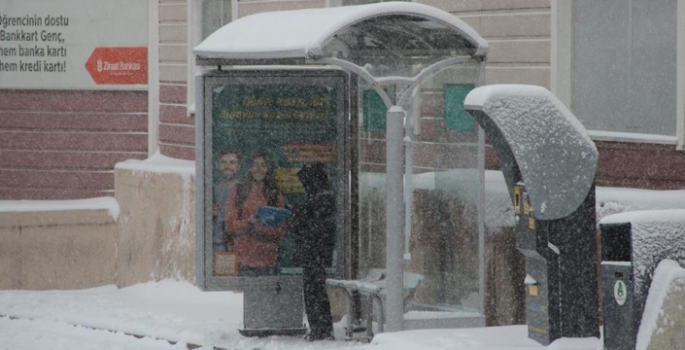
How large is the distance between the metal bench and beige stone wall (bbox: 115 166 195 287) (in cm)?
411

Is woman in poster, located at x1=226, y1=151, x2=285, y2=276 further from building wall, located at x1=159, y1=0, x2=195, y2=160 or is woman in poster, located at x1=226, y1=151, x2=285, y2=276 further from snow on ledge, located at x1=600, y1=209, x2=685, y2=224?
snow on ledge, located at x1=600, y1=209, x2=685, y2=224

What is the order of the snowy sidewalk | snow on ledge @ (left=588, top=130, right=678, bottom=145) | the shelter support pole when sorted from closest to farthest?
1. the snowy sidewalk
2. the shelter support pole
3. snow on ledge @ (left=588, top=130, right=678, bottom=145)

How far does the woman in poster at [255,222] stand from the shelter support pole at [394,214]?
64.0 inches

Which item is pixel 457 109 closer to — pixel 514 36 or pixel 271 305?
pixel 514 36

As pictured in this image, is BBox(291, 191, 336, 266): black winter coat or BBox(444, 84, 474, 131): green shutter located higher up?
BBox(444, 84, 474, 131): green shutter

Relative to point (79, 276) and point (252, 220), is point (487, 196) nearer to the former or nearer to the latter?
point (252, 220)

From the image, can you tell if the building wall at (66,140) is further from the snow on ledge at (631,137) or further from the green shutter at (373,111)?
the snow on ledge at (631,137)

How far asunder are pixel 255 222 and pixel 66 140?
6588mm

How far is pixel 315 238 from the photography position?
1192 cm

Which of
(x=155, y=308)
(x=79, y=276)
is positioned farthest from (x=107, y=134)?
(x=155, y=308)

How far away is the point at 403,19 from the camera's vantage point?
11102 mm

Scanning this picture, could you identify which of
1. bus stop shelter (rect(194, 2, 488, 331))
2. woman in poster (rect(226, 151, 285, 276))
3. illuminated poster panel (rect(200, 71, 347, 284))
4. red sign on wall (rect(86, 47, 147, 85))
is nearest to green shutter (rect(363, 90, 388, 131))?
bus stop shelter (rect(194, 2, 488, 331))

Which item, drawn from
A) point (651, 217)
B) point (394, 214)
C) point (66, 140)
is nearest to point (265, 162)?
point (394, 214)

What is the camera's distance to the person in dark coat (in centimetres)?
1192
